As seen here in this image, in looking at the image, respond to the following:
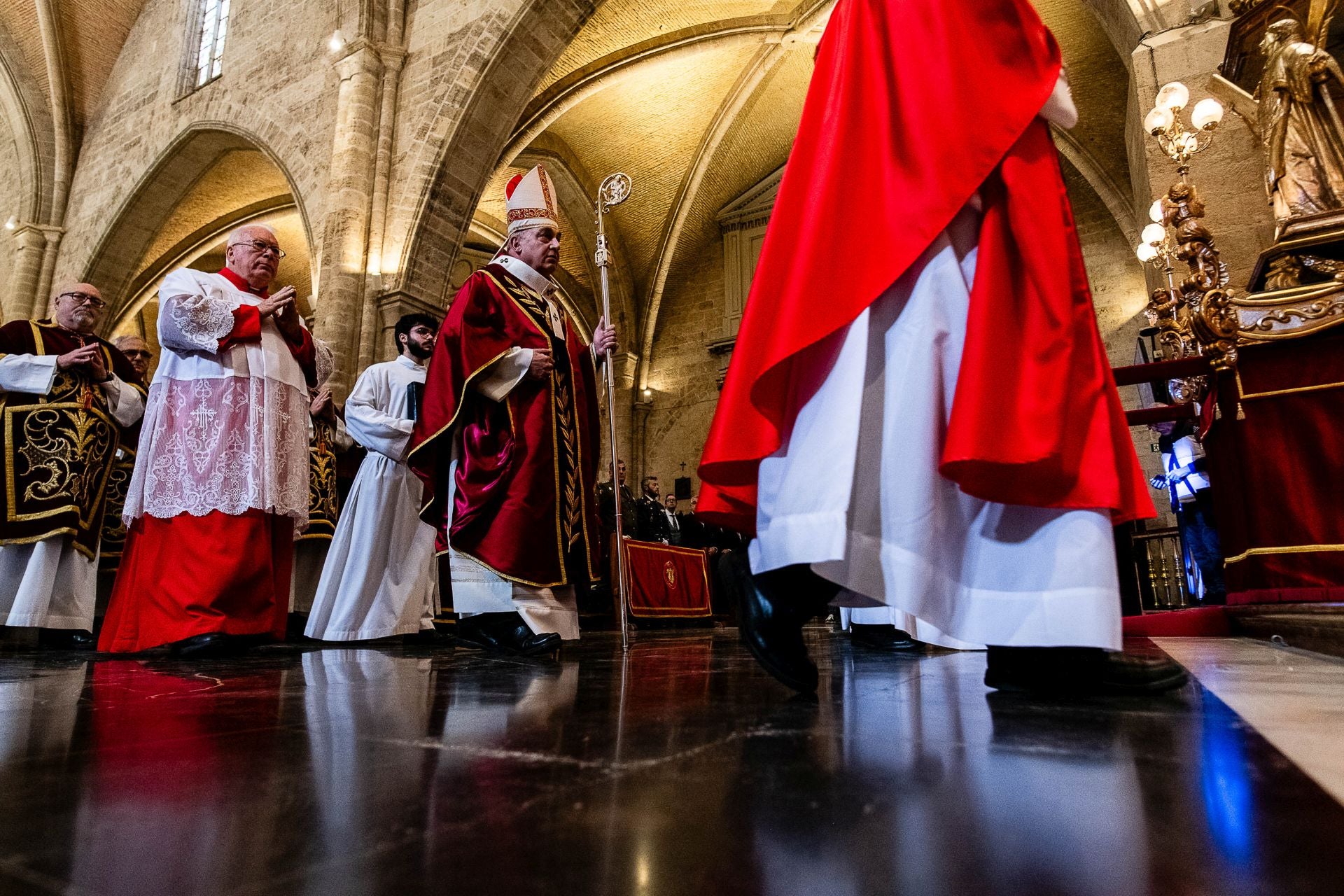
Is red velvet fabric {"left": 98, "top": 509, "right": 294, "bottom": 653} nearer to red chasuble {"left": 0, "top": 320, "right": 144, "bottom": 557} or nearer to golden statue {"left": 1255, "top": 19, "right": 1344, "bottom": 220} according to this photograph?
red chasuble {"left": 0, "top": 320, "right": 144, "bottom": 557}

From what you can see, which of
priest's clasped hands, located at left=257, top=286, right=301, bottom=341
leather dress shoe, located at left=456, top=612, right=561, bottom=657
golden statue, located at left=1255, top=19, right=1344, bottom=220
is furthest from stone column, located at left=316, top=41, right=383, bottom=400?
golden statue, located at left=1255, top=19, right=1344, bottom=220

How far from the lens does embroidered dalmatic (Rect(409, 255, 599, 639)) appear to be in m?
2.92

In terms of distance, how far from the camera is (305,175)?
10578 millimetres

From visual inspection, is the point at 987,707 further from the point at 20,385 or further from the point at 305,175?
the point at 305,175

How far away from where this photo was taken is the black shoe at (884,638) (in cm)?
315

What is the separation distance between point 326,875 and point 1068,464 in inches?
45.1

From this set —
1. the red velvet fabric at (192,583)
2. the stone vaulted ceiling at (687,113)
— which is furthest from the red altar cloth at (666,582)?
the stone vaulted ceiling at (687,113)

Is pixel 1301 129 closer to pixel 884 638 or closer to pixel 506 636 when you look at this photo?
pixel 884 638

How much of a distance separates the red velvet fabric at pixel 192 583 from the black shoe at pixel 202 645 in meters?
0.02

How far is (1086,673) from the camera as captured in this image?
1.31m

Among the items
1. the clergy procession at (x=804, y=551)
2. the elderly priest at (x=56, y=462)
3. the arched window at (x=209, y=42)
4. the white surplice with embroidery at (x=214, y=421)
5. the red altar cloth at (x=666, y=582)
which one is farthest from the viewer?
the arched window at (x=209, y=42)

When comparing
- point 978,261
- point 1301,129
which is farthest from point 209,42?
point 978,261

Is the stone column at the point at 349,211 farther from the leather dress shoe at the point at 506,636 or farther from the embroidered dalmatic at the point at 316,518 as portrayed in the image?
the leather dress shoe at the point at 506,636

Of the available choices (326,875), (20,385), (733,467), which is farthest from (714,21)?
(326,875)
